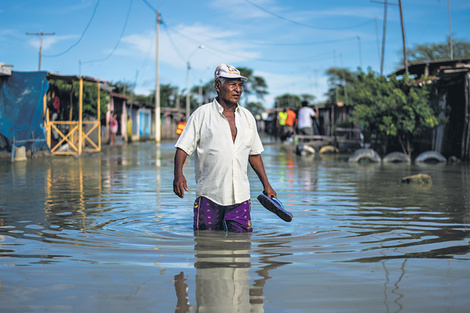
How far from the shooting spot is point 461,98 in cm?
1922

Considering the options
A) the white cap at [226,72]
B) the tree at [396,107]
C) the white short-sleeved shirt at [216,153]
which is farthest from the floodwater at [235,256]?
the tree at [396,107]

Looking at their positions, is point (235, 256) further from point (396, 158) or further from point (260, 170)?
point (396, 158)

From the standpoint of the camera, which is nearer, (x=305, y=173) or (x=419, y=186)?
(x=419, y=186)

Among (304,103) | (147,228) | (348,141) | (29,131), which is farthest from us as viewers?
(348,141)

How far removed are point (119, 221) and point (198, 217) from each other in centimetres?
147

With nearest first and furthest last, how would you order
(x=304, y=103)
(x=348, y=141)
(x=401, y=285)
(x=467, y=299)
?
(x=467, y=299), (x=401, y=285), (x=304, y=103), (x=348, y=141)

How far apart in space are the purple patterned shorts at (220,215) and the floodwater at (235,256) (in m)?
0.08

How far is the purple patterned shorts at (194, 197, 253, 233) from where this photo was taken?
5.48 meters

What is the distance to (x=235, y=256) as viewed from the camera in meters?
4.73

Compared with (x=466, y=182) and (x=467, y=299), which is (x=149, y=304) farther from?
(x=466, y=182)

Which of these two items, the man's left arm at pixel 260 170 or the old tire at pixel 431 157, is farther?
the old tire at pixel 431 157

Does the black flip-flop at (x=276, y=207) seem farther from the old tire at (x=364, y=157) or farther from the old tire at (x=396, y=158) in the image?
the old tire at (x=396, y=158)

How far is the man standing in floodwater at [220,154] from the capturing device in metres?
5.36

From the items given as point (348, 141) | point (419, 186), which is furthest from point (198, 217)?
point (348, 141)
